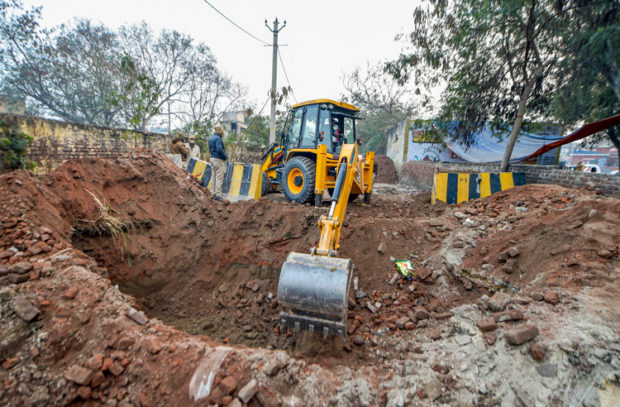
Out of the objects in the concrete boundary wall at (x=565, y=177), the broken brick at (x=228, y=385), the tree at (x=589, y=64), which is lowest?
the broken brick at (x=228, y=385)

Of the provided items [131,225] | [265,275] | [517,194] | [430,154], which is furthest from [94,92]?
[517,194]

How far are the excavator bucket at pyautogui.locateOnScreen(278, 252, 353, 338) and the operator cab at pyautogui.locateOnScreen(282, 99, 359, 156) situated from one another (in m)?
3.98

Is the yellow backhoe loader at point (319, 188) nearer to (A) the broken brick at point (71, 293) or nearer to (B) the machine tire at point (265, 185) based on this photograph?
(B) the machine tire at point (265, 185)

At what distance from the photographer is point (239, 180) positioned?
6.64 metres

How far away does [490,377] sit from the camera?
196 centimetres

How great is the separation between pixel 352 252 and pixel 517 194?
11.2 feet

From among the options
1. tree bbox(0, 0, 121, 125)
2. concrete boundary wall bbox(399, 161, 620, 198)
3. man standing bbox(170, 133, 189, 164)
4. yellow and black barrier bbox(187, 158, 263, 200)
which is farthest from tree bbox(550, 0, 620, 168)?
tree bbox(0, 0, 121, 125)

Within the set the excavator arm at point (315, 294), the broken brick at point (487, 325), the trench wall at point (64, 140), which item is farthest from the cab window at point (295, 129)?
the broken brick at point (487, 325)

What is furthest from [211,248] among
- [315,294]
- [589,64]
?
[589,64]

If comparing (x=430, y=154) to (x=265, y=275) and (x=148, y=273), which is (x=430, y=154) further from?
(x=148, y=273)

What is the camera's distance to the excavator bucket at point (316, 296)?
2.21m

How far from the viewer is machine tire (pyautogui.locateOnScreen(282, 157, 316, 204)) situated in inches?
227

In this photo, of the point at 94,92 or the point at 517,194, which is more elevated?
the point at 94,92

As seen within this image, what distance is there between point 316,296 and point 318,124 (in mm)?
4660
